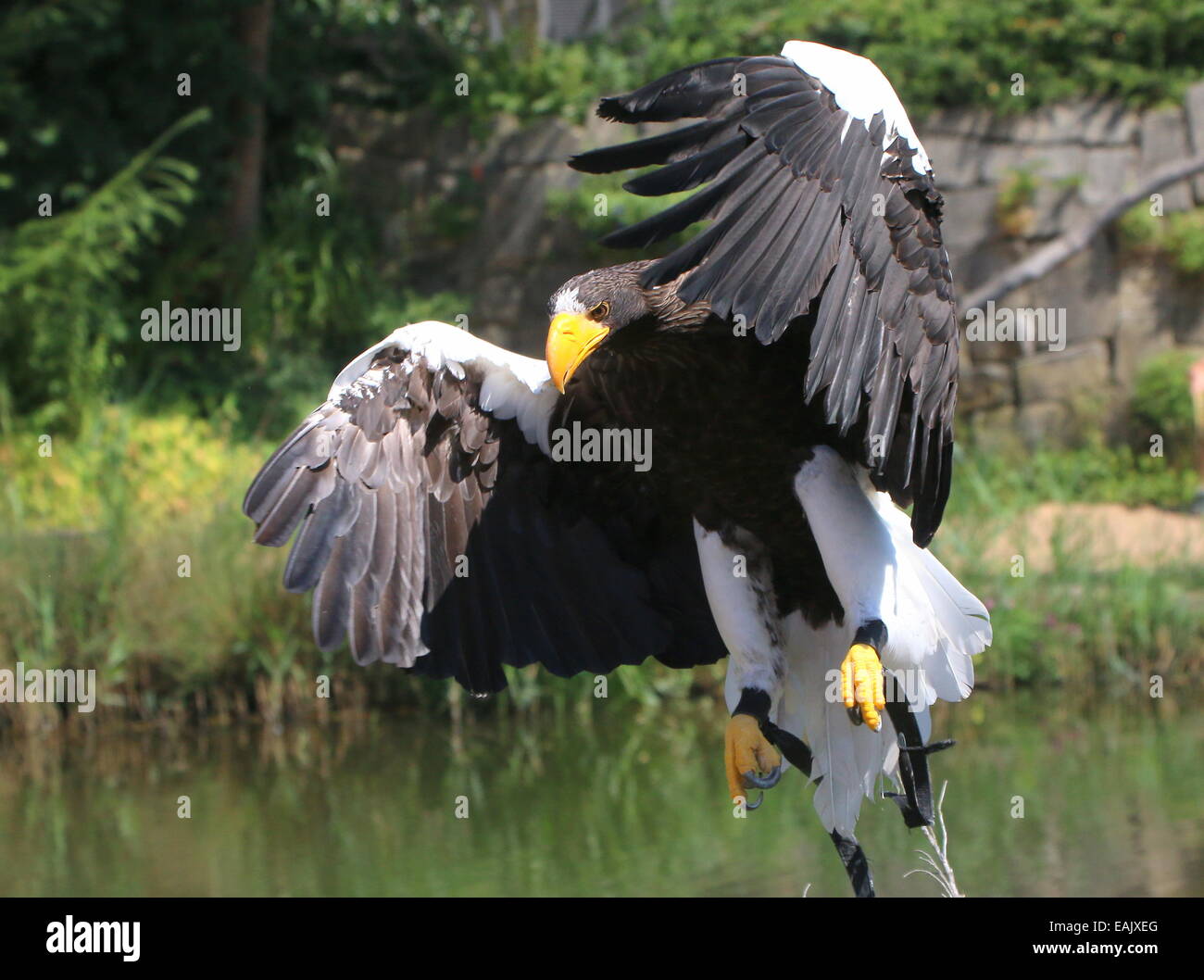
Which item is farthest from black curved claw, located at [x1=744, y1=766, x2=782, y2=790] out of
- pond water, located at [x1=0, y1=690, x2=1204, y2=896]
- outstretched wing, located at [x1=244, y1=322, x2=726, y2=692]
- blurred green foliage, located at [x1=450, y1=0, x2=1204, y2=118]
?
blurred green foliage, located at [x1=450, y1=0, x2=1204, y2=118]

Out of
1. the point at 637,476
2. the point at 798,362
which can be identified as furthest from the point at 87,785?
the point at 798,362

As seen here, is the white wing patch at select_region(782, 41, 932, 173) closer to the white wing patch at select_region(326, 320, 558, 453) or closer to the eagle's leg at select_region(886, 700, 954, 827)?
the white wing patch at select_region(326, 320, 558, 453)

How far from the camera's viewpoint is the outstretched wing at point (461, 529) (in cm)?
327

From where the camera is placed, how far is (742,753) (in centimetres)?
320

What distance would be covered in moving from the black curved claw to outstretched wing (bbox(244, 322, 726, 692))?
42 cm

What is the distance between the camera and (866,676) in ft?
9.48

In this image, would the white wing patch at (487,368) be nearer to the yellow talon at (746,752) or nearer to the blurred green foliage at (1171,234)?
the yellow talon at (746,752)

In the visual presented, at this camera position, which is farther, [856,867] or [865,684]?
[856,867]

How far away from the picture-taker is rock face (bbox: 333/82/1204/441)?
9180 millimetres

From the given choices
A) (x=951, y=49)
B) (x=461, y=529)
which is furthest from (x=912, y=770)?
(x=951, y=49)

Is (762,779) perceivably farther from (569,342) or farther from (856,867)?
(569,342)

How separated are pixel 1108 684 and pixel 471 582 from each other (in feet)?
14.2

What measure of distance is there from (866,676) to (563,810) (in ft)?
11.3

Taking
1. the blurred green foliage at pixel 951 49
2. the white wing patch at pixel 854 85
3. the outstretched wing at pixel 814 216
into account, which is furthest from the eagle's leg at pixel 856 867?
the blurred green foliage at pixel 951 49
